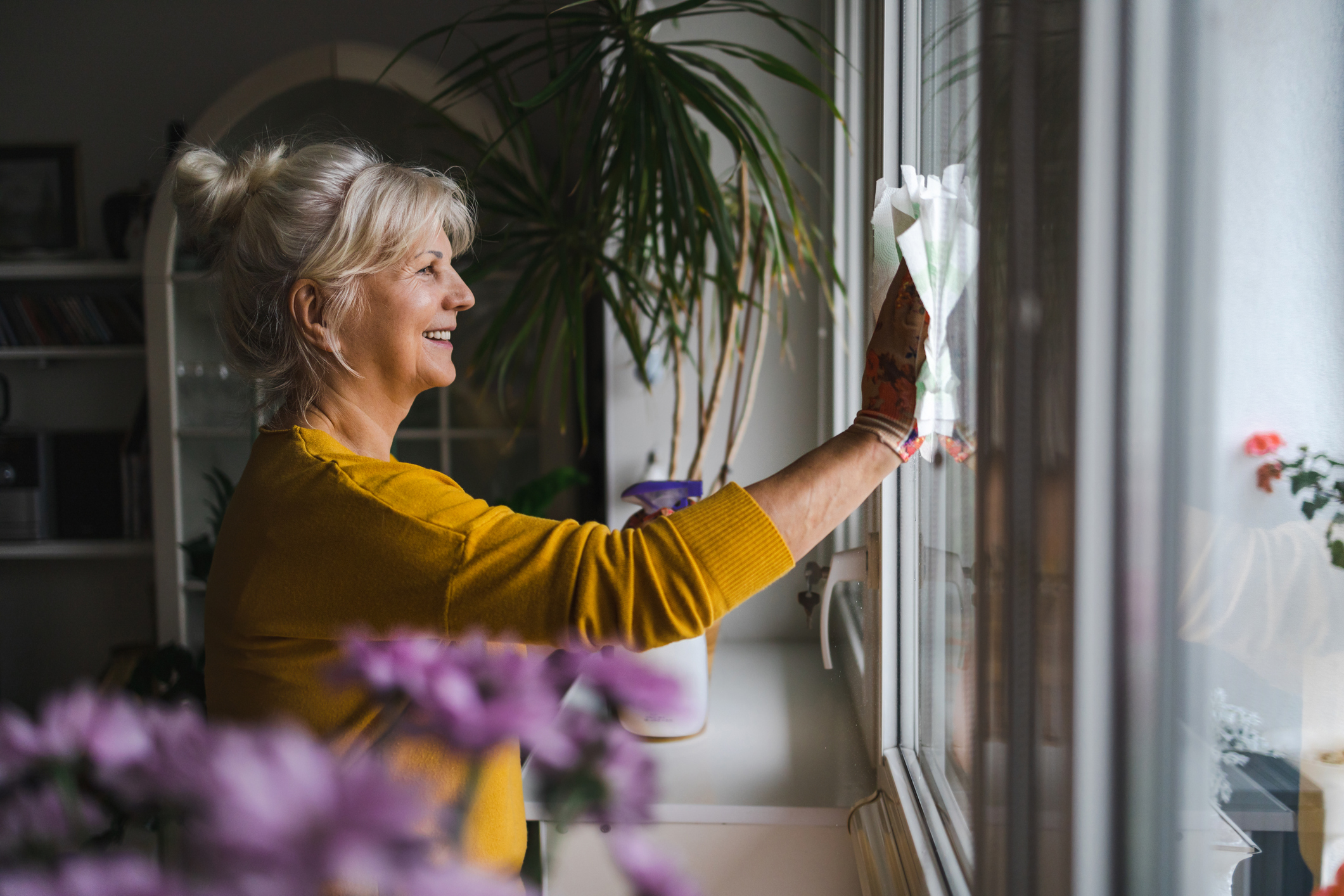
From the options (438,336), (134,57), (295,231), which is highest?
(134,57)

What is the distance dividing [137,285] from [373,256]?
9.74ft

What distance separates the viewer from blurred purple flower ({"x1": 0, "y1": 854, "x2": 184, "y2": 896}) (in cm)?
19

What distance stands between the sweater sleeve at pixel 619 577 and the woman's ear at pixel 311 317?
0.36 metres

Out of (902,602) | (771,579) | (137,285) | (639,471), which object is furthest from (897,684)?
(137,285)

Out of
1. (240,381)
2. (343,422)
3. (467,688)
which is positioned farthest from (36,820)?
(240,381)

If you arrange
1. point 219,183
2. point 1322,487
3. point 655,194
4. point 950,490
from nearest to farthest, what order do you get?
point 1322,487
point 950,490
point 219,183
point 655,194

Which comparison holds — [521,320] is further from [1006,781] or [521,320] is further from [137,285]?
[1006,781]

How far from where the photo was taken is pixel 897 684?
118cm

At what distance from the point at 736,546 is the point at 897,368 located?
0.21m

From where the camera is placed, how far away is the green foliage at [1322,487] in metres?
0.32

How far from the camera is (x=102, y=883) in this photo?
0.61 feet

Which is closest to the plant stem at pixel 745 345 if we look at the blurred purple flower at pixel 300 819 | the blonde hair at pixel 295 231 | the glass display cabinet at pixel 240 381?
the blonde hair at pixel 295 231

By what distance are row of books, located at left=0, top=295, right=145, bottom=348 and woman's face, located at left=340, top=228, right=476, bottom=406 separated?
9.13 ft

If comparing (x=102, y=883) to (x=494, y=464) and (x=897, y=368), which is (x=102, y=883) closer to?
(x=897, y=368)
